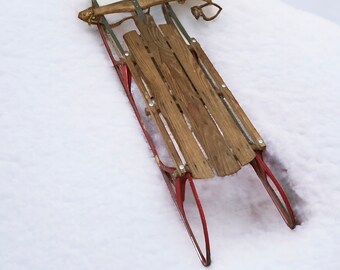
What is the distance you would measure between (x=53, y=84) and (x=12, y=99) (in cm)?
29

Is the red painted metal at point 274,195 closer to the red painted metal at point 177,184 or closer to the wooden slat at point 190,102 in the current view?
the wooden slat at point 190,102

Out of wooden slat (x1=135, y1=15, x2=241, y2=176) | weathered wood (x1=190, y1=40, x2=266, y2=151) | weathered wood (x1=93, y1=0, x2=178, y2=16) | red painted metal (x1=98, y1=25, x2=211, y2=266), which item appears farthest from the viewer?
weathered wood (x1=93, y1=0, x2=178, y2=16)

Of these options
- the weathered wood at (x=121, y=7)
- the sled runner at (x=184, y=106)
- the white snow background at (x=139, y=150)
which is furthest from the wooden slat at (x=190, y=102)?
the white snow background at (x=139, y=150)

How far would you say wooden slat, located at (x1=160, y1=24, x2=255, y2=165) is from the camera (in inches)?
109

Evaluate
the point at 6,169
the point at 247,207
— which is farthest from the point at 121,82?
the point at 247,207

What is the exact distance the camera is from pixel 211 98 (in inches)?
120

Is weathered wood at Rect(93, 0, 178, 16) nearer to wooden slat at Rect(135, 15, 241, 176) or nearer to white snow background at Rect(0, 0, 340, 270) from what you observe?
wooden slat at Rect(135, 15, 241, 176)

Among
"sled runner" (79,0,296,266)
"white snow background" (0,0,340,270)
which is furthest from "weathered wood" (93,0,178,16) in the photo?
"white snow background" (0,0,340,270)

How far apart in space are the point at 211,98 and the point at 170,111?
27 cm

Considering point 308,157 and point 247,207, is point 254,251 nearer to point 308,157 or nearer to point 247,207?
point 247,207

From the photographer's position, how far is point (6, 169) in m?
2.96

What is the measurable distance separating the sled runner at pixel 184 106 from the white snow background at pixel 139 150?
0.12 meters

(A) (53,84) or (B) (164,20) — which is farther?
(B) (164,20)

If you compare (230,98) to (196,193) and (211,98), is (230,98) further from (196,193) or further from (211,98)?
(196,193)
